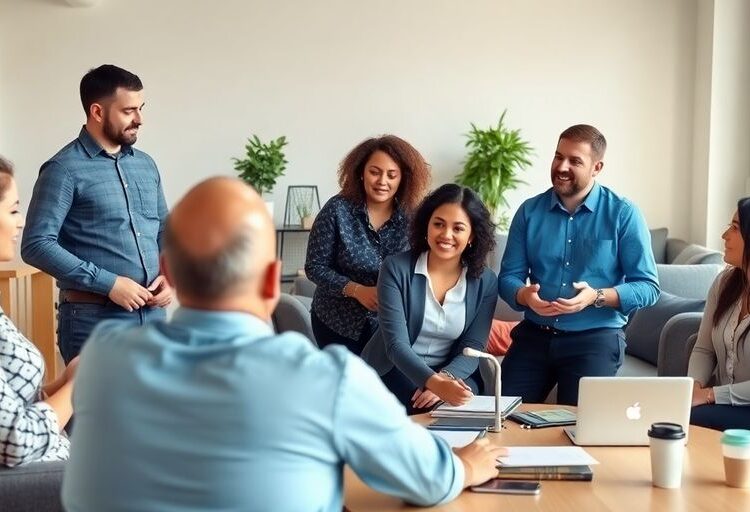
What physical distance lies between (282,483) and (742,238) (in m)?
2.24

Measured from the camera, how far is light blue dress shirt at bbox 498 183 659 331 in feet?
10.9

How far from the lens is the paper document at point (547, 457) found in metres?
2.15

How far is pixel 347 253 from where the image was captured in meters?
3.57

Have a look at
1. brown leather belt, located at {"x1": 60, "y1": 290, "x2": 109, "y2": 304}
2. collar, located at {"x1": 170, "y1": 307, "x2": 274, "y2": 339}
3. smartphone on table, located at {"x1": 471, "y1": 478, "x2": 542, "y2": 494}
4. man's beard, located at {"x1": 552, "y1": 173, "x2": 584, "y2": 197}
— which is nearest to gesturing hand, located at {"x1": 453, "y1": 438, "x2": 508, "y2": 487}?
smartphone on table, located at {"x1": 471, "y1": 478, "x2": 542, "y2": 494}

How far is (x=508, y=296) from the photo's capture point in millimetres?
3381

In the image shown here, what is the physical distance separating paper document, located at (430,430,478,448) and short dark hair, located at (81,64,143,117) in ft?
5.52

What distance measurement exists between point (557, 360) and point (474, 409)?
2.44ft

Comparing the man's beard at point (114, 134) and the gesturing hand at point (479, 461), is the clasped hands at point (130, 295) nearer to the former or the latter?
the man's beard at point (114, 134)

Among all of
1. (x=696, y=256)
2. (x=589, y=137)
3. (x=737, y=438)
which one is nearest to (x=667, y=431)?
(x=737, y=438)

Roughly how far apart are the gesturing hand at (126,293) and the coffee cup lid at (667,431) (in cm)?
182

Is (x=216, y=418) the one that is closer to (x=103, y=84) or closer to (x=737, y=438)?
(x=737, y=438)

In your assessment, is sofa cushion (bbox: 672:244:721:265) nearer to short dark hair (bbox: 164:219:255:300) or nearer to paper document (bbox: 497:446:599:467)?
paper document (bbox: 497:446:599:467)

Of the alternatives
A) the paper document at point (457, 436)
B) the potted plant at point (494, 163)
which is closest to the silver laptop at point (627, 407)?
the paper document at point (457, 436)

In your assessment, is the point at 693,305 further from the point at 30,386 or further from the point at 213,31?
the point at 213,31
